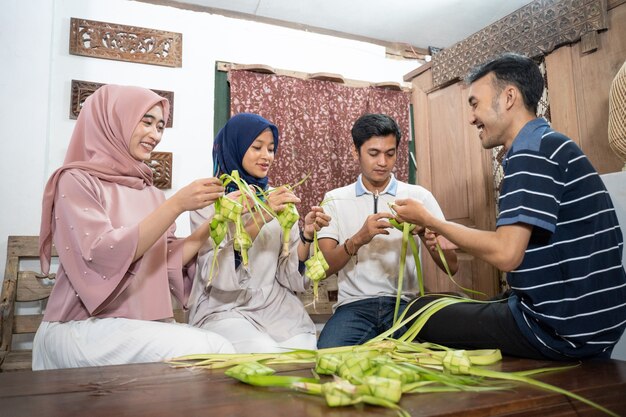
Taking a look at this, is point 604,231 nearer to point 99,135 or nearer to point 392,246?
point 392,246

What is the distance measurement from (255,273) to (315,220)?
401 mm

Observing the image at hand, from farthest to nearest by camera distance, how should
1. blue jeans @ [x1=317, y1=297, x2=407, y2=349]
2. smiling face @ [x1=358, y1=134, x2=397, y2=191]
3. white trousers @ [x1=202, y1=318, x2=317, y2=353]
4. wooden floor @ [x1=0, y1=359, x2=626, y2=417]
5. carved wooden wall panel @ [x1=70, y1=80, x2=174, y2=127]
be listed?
carved wooden wall panel @ [x1=70, y1=80, x2=174, y2=127] → smiling face @ [x1=358, y1=134, x2=397, y2=191] → blue jeans @ [x1=317, y1=297, x2=407, y2=349] → white trousers @ [x1=202, y1=318, x2=317, y2=353] → wooden floor @ [x1=0, y1=359, x2=626, y2=417]

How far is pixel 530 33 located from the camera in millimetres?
3031

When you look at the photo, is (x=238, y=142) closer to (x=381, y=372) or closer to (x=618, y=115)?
(x=381, y=372)

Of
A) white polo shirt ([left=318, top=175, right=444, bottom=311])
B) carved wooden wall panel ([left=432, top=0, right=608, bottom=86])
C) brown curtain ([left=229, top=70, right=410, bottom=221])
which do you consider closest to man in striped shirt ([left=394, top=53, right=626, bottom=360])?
white polo shirt ([left=318, top=175, right=444, bottom=311])

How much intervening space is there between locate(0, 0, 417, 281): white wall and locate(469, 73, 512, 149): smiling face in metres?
2.45

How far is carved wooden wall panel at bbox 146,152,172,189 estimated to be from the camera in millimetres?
3465

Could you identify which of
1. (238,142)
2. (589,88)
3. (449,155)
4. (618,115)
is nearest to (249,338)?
(238,142)

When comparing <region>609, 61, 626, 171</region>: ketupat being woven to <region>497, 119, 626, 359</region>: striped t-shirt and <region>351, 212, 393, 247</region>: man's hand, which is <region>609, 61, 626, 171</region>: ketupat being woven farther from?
<region>351, 212, 393, 247</region>: man's hand

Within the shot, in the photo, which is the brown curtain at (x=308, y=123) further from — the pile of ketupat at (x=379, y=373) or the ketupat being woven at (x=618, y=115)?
the pile of ketupat at (x=379, y=373)

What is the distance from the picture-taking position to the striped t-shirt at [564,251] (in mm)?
1362

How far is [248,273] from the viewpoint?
7.13ft

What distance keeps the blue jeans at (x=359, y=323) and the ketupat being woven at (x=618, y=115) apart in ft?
4.11

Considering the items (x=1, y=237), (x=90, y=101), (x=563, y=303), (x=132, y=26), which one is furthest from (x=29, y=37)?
(x=563, y=303)
